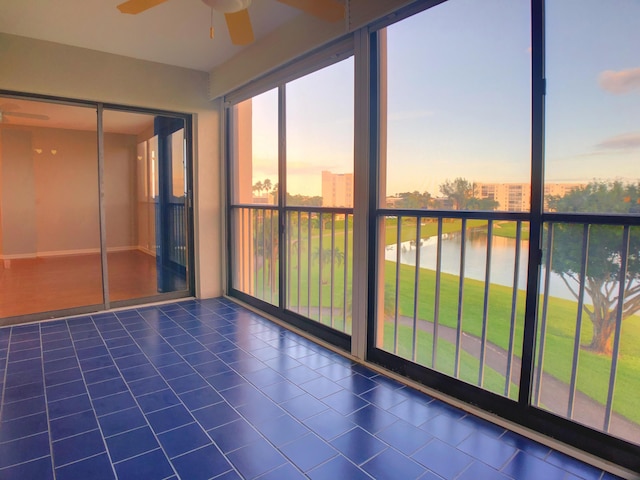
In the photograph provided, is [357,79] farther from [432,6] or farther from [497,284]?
[497,284]

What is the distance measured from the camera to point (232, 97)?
4363 mm

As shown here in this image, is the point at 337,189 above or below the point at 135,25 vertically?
below

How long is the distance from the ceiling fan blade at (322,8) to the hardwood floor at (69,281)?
3.22 metres

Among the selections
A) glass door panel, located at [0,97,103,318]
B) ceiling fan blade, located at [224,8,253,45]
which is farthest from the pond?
glass door panel, located at [0,97,103,318]

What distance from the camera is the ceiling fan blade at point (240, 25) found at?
7.77 feet

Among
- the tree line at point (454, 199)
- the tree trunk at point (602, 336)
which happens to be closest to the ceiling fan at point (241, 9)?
the tree line at point (454, 199)

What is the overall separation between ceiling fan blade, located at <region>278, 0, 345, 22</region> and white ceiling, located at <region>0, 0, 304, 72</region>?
52 cm

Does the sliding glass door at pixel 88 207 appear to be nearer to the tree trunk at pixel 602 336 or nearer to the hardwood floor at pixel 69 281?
the hardwood floor at pixel 69 281

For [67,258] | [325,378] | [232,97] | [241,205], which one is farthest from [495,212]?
[67,258]

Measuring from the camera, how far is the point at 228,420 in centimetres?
210

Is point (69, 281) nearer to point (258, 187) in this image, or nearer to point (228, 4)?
point (258, 187)

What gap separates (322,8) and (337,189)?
1334 mm

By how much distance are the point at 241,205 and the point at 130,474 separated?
3.15 meters

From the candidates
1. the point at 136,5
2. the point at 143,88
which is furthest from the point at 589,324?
the point at 143,88
